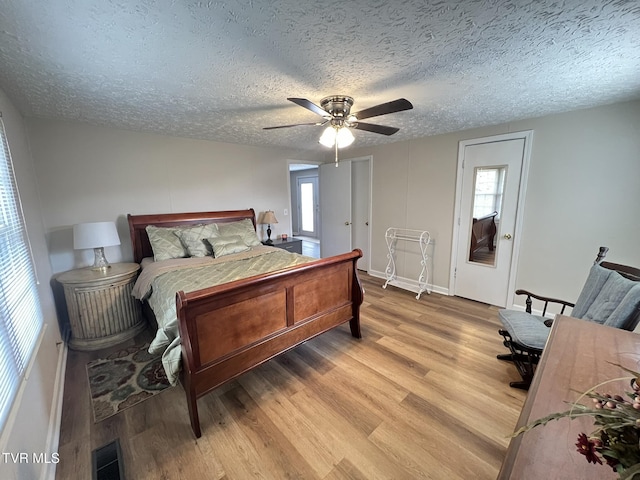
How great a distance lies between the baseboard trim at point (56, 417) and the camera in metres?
1.37

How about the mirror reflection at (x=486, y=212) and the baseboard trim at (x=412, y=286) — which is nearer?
the mirror reflection at (x=486, y=212)

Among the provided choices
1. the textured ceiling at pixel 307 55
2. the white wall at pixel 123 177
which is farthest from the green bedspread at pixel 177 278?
the textured ceiling at pixel 307 55

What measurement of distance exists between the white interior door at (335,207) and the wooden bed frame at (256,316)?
2359mm

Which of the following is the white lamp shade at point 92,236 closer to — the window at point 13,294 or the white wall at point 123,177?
the white wall at point 123,177

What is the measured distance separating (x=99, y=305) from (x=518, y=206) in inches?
185

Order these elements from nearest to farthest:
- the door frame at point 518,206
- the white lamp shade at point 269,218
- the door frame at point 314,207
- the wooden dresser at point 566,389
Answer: the wooden dresser at point 566,389 → the door frame at point 518,206 → the white lamp shade at point 269,218 → the door frame at point 314,207

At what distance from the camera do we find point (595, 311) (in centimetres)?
169

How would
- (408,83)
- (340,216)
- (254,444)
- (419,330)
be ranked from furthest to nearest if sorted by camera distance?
(340,216) < (419,330) < (408,83) < (254,444)

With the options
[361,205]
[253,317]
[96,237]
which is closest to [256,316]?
[253,317]

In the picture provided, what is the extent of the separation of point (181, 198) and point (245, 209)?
93 centimetres

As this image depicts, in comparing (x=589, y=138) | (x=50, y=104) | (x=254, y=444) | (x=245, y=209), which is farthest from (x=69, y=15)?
(x=589, y=138)

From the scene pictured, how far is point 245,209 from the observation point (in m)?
4.11

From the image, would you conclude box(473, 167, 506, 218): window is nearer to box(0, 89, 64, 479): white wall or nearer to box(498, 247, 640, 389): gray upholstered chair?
box(498, 247, 640, 389): gray upholstered chair

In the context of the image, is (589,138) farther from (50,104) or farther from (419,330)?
(50,104)
